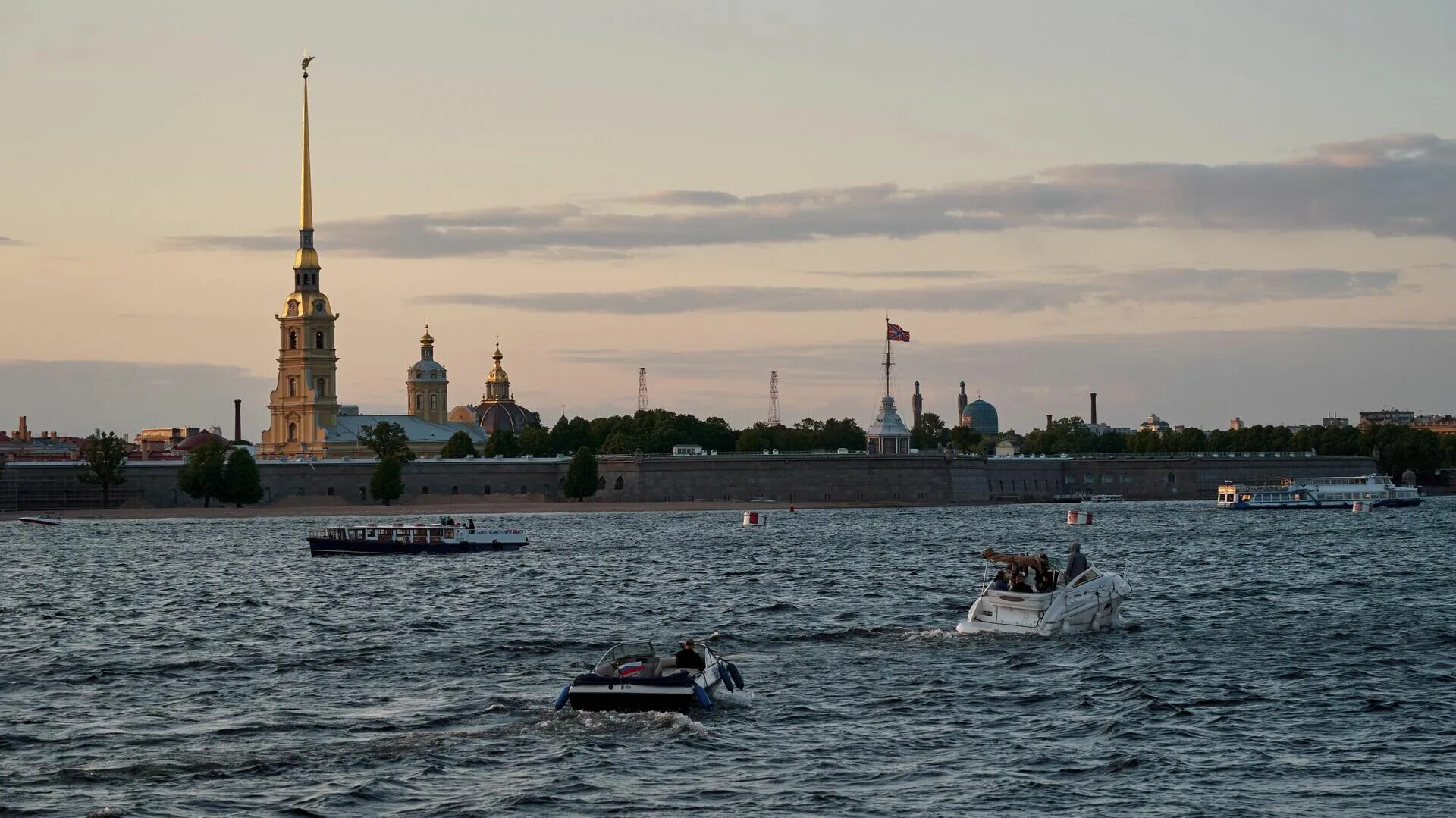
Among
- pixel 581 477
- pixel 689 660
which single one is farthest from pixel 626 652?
pixel 581 477

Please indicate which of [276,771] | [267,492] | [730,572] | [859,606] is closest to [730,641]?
[859,606]

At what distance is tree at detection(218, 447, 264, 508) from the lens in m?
163

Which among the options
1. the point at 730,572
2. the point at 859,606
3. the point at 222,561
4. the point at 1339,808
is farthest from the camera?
the point at 222,561

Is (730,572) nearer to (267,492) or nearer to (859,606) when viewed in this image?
(859,606)

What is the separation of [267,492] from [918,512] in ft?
189

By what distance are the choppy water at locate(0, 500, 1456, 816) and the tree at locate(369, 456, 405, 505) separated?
94.1 meters

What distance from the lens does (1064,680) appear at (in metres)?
39.2

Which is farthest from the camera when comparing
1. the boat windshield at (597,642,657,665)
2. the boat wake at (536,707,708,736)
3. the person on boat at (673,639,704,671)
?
the person on boat at (673,639,704,671)

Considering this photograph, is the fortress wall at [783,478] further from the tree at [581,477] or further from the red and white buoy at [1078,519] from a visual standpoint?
the red and white buoy at [1078,519]

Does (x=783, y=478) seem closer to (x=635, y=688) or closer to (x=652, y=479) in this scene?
(x=652, y=479)

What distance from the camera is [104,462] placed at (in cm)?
15962

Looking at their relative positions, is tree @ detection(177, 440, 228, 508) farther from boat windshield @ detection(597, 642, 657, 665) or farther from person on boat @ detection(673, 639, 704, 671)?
person on boat @ detection(673, 639, 704, 671)

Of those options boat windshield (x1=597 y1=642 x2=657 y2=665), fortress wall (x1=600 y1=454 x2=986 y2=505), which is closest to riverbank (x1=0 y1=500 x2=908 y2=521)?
fortress wall (x1=600 y1=454 x2=986 y2=505)

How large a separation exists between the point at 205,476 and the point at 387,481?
1627 cm
